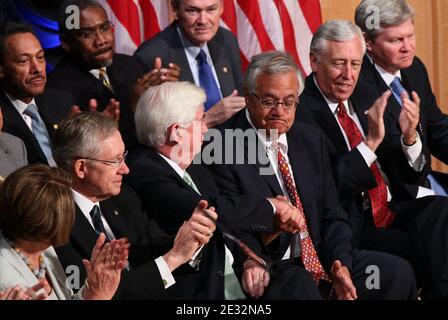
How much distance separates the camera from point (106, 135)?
4121mm

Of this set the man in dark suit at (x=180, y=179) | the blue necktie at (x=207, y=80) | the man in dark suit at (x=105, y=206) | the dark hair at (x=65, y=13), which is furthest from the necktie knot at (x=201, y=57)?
the man in dark suit at (x=105, y=206)

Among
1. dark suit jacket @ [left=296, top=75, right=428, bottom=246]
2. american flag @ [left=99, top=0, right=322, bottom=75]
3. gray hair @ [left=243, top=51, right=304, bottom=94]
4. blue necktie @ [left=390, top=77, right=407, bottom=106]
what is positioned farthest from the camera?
american flag @ [left=99, top=0, right=322, bottom=75]

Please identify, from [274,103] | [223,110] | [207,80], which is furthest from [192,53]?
[274,103]

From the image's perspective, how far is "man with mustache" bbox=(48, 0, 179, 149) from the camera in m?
4.82

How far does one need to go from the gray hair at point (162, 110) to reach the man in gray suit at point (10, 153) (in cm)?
45

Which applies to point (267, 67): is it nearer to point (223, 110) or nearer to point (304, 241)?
point (223, 110)

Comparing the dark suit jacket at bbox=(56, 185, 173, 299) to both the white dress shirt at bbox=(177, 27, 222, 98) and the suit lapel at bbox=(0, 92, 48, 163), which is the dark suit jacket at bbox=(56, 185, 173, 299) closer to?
the suit lapel at bbox=(0, 92, 48, 163)

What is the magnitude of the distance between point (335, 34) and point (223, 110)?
0.62 m

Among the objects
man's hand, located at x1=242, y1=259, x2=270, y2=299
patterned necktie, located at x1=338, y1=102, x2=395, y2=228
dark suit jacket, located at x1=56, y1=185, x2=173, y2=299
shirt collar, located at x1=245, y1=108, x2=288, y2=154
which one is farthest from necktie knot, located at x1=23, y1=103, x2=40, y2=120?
patterned necktie, located at x1=338, y1=102, x2=395, y2=228

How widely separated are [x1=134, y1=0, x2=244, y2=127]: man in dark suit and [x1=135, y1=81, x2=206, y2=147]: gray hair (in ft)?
2.11

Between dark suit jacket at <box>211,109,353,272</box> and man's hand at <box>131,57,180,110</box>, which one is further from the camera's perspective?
man's hand at <box>131,57,180,110</box>
